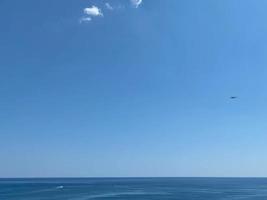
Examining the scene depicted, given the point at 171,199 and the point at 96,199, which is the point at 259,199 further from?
the point at 96,199

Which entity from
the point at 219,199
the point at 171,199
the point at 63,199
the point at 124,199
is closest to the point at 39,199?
Result: the point at 63,199

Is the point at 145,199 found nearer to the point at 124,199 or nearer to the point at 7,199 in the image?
the point at 124,199

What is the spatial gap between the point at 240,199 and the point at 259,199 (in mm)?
6342

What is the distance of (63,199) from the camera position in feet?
368

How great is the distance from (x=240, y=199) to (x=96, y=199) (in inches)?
1766

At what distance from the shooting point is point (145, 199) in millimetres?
110812

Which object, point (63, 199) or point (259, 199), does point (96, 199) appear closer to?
point (63, 199)

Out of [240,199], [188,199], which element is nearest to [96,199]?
[188,199]

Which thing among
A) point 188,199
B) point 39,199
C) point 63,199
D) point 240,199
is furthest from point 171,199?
point 39,199

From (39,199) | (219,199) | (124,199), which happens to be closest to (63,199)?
(39,199)

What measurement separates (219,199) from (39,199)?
56.2m

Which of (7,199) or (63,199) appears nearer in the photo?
(63,199)

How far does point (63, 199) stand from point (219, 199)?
4801cm

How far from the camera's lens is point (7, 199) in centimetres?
11994
